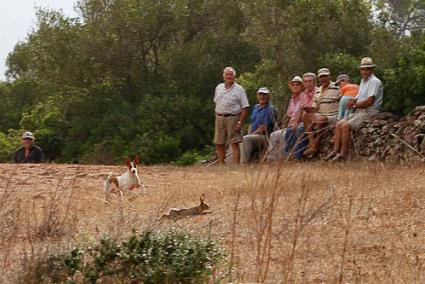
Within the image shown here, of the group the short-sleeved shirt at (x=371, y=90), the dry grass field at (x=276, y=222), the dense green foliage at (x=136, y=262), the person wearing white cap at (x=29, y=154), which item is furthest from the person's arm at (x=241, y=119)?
the dense green foliage at (x=136, y=262)

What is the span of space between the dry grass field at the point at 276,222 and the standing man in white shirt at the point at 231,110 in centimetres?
302

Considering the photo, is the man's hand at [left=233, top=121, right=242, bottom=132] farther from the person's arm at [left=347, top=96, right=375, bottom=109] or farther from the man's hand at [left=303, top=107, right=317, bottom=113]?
the person's arm at [left=347, top=96, right=375, bottom=109]

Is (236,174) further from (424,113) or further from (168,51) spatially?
(168,51)

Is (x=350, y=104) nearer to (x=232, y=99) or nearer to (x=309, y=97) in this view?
(x=309, y=97)

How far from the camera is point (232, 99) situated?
49.4 ft

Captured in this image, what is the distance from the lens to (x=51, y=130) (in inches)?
1259

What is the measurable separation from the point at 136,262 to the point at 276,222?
2.48 metres

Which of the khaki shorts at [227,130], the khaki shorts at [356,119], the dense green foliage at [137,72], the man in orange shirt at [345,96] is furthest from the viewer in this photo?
the dense green foliage at [137,72]

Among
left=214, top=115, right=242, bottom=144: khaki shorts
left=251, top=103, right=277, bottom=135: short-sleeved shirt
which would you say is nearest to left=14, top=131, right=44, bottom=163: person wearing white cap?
left=214, top=115, right=242, bottom=144: khaki shorts

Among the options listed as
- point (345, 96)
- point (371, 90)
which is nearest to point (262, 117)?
point (345, 96)

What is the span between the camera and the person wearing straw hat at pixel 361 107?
13.3 metres

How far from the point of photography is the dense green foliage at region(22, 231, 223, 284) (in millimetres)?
5770

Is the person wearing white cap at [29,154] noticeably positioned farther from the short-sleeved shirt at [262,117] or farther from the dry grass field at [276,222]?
the dry grass field at [276,222]

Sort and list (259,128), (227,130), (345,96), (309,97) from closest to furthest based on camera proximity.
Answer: (345,96)
(309,97)
(259,128)
(227,130)
